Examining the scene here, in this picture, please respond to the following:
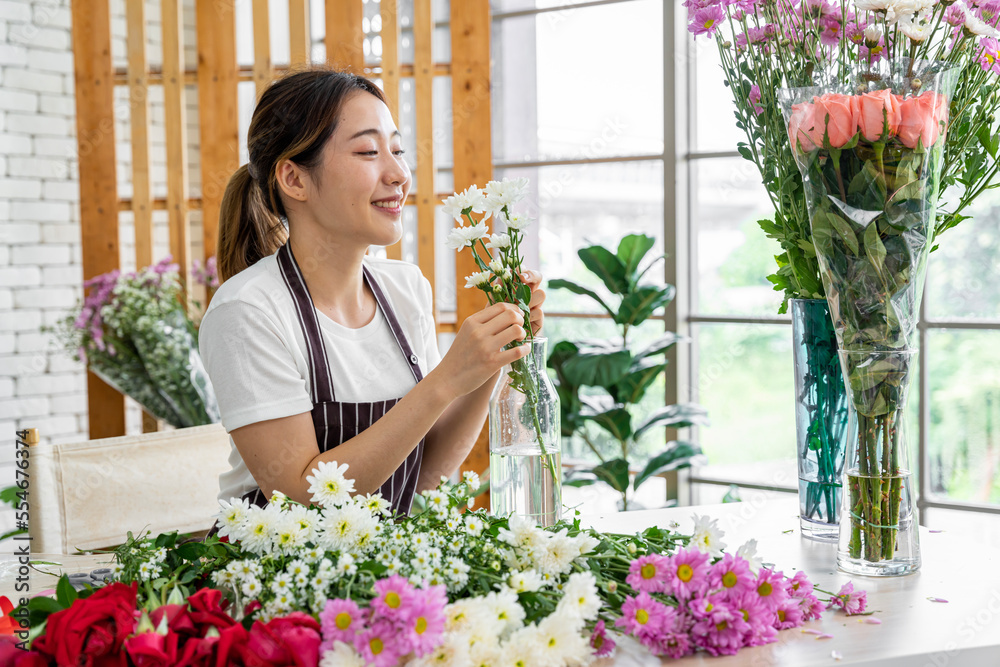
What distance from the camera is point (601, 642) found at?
834 mm

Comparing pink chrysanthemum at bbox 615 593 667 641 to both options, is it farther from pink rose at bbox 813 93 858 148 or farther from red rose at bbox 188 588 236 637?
pink rose at bbox 813 93 858 148

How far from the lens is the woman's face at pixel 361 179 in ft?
4.94

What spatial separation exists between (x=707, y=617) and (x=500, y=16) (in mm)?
3362

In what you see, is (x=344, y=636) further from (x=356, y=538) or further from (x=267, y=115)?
(x=267, y=115)

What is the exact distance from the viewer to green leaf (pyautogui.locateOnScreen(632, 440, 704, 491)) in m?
2.96

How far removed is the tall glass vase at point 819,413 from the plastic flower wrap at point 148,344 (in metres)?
2.24

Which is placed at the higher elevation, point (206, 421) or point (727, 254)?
point (727, 254)

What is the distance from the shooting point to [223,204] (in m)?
1.74

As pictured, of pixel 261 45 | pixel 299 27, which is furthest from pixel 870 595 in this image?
pixel 261 45

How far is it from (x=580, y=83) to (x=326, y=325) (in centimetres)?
248

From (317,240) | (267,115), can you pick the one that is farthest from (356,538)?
(267,115)

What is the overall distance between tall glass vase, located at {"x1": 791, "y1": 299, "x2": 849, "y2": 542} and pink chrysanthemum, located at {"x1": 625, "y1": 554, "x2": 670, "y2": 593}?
19.5 inches

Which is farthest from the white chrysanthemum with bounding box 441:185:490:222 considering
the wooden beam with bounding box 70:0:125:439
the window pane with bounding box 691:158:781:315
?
the wooden beam with bounding box 70:0:125:439

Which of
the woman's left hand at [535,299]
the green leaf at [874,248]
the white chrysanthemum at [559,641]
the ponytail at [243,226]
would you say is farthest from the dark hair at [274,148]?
the white chrysanthemum at [559,641]
